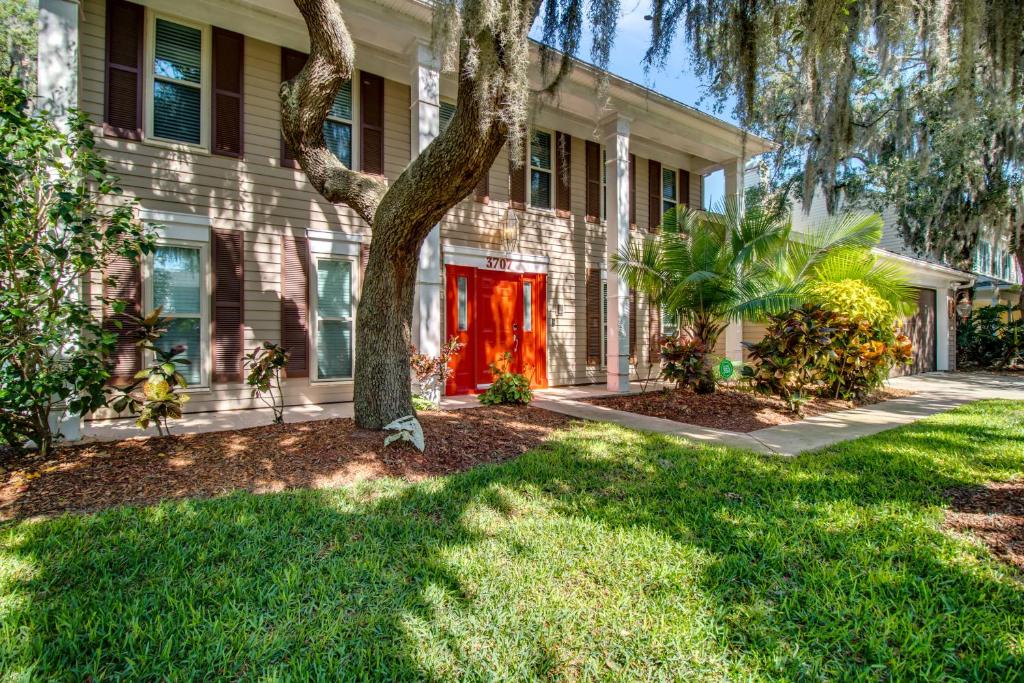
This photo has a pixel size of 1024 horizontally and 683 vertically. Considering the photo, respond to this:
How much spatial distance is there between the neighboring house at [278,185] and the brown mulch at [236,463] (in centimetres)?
205

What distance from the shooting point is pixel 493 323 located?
8492mm

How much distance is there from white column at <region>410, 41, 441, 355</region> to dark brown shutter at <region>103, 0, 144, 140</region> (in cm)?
315

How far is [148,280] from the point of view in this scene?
591cm

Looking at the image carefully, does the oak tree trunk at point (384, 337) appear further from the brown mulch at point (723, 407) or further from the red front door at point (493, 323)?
the brown mulch at point (723, 407)

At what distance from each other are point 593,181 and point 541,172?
1248 millimetres

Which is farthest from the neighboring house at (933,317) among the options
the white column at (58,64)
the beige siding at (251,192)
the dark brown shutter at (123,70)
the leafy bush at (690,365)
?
the white column at (58,64)

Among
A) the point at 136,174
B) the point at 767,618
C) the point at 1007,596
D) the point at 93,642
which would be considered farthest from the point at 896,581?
the point at 136,174

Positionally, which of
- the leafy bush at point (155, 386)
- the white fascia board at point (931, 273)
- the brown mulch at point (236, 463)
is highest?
the white fascia board at point (931, 273)

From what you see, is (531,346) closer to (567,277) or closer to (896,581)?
(567,277)

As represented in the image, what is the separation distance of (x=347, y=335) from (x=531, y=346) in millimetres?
3272

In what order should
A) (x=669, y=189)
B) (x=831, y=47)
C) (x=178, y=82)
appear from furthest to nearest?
(x=669, y=189)
(x=178, y=82)
(x=831, y=47)

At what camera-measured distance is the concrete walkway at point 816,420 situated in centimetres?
510

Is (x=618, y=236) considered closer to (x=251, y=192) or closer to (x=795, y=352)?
(x=795, y=352)

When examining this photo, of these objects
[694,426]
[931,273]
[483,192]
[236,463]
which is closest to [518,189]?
[483,192]
